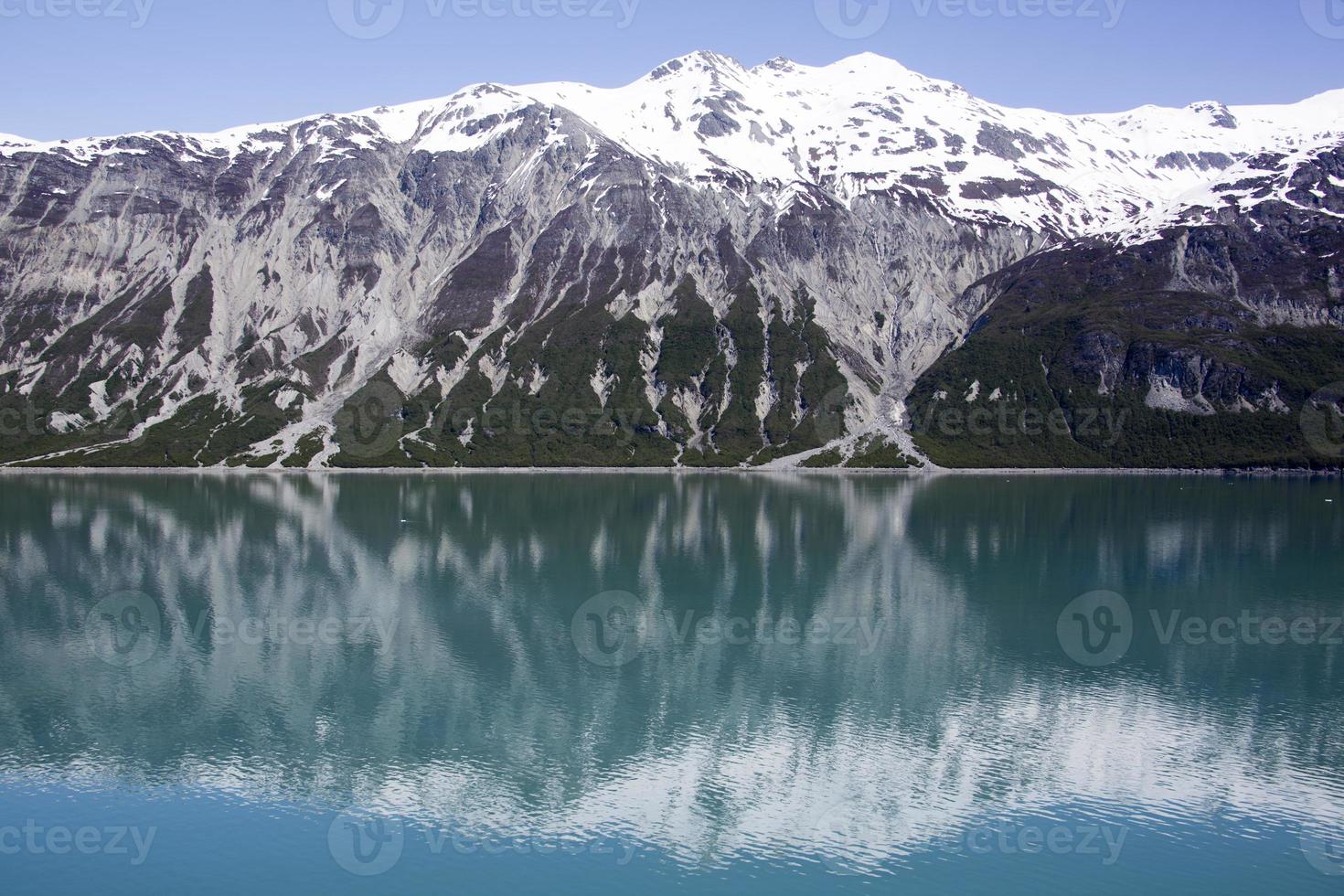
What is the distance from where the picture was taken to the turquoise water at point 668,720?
102ft

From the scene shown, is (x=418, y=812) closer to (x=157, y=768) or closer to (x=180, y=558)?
(x=157, y=768)

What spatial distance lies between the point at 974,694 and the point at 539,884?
25.4 metres

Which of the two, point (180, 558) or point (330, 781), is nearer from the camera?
point (330, 781)

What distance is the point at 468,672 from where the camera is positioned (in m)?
50.0

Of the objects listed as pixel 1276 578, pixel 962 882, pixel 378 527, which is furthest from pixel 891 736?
pixel 378 527

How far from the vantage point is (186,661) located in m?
51.3

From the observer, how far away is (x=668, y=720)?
43.0 metres

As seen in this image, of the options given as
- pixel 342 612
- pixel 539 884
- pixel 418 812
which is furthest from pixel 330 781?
pixel 342 612

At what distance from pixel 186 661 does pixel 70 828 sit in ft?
64.7

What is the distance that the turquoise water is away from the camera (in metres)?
31.0

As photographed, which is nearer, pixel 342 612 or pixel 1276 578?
pixel 342 612

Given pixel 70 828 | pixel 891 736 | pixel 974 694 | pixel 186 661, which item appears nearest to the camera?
pixel 70 828

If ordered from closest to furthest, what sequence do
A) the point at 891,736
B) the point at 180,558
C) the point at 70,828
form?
the point at 70,828
the point at 891,736
the point at 180,558

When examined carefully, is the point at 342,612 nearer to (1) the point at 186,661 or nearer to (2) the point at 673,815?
A: (1) the point at 186,661
